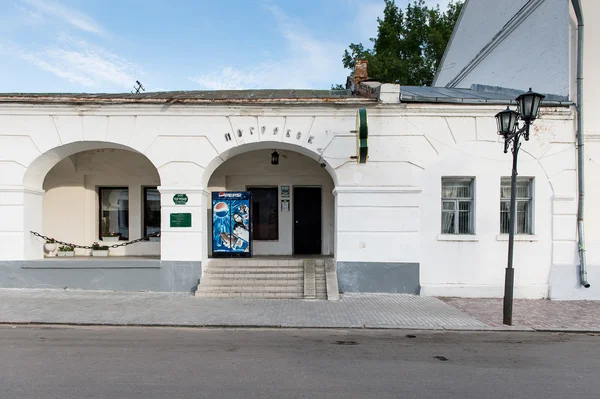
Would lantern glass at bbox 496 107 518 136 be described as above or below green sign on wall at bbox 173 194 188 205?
above

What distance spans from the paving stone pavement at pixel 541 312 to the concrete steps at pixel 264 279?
3300 millimetres

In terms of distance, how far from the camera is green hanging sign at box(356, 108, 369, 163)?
10.0 metres

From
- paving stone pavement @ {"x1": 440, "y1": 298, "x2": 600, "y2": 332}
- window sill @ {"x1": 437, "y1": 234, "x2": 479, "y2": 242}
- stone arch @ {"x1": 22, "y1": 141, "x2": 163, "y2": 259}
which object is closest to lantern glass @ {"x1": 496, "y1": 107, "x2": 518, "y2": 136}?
window sill @ {"x1": 437, "y1": 234, "x2": 479, "y2": 242}

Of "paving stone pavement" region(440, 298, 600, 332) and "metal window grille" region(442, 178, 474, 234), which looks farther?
"metal window grille" region(442, 178, 474, 234)

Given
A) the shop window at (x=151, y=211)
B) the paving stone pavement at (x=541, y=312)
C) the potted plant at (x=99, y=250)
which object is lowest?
the paving stone pavement at (x=541, y=312)

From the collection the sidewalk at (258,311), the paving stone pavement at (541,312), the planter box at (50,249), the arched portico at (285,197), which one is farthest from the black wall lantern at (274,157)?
the planter box at (50,249)

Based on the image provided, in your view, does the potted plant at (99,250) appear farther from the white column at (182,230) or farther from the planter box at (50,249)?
the white column at (182,230)

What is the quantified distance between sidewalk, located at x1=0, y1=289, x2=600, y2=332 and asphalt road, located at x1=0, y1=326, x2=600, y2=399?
386 millimetres

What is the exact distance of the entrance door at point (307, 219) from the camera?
555 inches

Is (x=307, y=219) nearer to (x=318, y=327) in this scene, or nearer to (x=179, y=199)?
(x=179, y=199)

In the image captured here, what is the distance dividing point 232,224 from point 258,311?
12.3 feet

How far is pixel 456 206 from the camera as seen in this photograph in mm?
11266

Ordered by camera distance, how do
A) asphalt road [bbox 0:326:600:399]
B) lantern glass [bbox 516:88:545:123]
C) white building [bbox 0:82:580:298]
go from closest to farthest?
asphalt road [bbox 0:326:600:399], lantern glass [bbox 516:88:545:123], white building [bbox 0:82:580:298]

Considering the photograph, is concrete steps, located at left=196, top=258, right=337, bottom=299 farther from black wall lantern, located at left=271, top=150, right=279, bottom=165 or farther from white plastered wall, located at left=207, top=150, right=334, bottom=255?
black wall lantern, located at left=271, top=150, right=279, bottom=165
